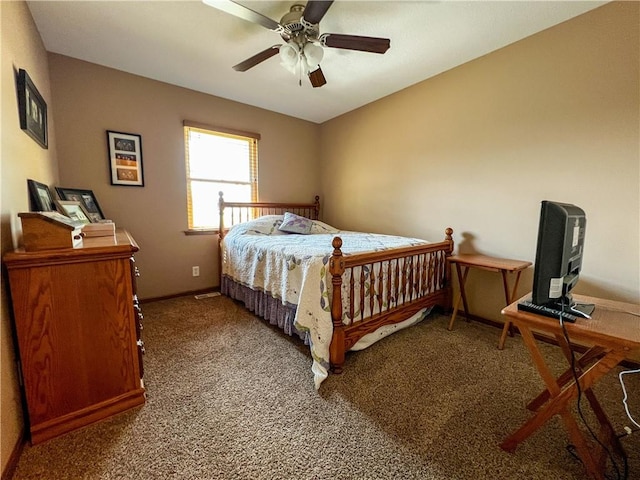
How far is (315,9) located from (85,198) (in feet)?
8.06

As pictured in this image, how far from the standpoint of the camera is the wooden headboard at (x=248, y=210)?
3.39 metres

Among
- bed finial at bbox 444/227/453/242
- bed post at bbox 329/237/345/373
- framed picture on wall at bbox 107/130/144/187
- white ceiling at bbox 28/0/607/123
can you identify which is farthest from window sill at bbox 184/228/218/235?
bed finial at bbox 444/227/453/242

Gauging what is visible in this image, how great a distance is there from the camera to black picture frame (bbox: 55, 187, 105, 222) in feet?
7.39

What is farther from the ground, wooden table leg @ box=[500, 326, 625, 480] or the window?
the window

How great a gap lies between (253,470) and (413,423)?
78 centimetres

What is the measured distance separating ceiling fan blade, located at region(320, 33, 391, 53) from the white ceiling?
241 millimetres

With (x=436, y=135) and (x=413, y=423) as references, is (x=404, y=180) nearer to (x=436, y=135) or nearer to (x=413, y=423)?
(x=436, y=135)

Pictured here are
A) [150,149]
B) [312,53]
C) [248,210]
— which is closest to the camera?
[312,53]

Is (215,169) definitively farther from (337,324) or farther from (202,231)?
(337,324)

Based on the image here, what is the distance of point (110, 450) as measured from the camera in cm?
120

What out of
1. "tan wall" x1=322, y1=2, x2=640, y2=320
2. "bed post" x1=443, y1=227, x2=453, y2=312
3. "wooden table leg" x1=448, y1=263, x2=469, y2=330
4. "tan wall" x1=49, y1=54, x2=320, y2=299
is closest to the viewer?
"tan wall" x1=322, y1=2, x2=640, y2=320

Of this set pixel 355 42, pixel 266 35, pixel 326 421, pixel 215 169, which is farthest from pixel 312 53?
pixel 326 421

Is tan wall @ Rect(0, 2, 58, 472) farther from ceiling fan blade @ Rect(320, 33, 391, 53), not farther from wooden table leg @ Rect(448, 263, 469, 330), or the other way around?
wooden table leg @ Rect(448, 263, 469, 330)

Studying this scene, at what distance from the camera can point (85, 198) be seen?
8.07ft
